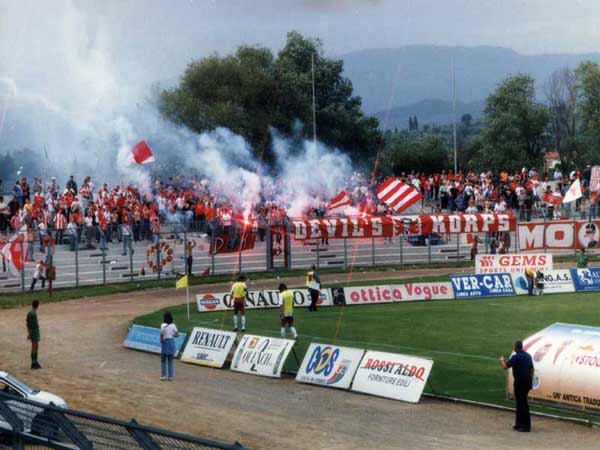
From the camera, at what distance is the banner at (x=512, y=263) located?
5088 cm

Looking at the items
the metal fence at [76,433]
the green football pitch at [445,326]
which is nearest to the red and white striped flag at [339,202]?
the green football pitch at [445,326]

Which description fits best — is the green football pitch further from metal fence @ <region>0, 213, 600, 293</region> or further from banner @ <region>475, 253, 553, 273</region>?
metal fence @ <region>0, 213, 600, 293</region>

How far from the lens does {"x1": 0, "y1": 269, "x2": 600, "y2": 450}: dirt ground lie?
943 inches

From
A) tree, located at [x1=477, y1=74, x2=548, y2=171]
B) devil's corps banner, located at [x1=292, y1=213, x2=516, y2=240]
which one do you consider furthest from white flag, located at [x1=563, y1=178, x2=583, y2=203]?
tree, located at [x1=477, y1=74, x2=548, y2=171]

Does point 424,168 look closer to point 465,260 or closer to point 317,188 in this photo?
point 317,188

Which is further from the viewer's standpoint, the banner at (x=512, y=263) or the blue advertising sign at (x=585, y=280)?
the banner at (x=512, y=263)

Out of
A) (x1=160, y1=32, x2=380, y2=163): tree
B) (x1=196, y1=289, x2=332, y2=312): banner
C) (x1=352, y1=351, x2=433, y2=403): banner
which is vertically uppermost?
(x1=160, y1=32, x2=380, y2=163): tree

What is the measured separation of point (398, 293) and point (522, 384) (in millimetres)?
22893

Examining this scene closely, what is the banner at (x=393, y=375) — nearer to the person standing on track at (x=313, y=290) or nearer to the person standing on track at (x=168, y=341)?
the person standing on track at (x=168, y=341)

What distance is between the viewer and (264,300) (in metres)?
45.5

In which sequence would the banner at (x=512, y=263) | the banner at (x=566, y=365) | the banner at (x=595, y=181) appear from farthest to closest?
the banner at (x=595, y=181) → the banner at (x=512, y=263) → the banner at (x=566, y=365)

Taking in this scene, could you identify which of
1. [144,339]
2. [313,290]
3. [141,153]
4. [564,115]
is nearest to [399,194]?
[141,153]

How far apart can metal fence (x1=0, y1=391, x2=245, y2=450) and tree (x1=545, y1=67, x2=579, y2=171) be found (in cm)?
9041

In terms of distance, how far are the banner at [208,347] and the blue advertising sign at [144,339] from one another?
82 cm
